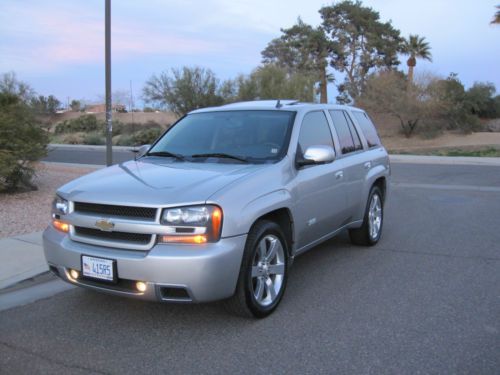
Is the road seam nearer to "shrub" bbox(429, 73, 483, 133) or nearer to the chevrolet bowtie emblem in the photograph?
the chevrolet bowtie emblem

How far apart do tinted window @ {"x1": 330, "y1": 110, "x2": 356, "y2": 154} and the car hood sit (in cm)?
180

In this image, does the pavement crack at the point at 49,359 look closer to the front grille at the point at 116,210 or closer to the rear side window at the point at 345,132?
the front grille at the point at 116,210

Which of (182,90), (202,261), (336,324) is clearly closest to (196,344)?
(202,261)

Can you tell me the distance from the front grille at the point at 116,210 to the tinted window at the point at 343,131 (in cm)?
292

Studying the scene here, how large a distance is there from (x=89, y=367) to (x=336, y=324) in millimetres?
1947

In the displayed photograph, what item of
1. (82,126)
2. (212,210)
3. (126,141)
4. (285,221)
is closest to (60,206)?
(212,210)

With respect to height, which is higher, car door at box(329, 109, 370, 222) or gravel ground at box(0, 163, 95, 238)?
car door at box(329, 109, 370, 222)

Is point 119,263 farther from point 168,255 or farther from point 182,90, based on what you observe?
point 182,90

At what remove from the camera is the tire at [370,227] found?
21.8 ft

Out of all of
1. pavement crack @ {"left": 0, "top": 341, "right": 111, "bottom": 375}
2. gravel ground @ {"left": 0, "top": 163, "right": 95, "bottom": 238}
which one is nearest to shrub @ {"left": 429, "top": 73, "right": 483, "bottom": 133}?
gravel ground @ {"left": 0, "top": 163, "right": 95, "bottom": 238}

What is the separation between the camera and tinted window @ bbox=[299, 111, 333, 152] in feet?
17.1

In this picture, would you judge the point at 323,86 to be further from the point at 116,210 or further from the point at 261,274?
the point at 116,210

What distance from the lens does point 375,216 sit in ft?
23.0

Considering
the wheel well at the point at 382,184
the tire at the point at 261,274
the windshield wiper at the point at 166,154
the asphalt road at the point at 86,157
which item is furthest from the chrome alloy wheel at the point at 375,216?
the asphalt road at the point at 86,157
